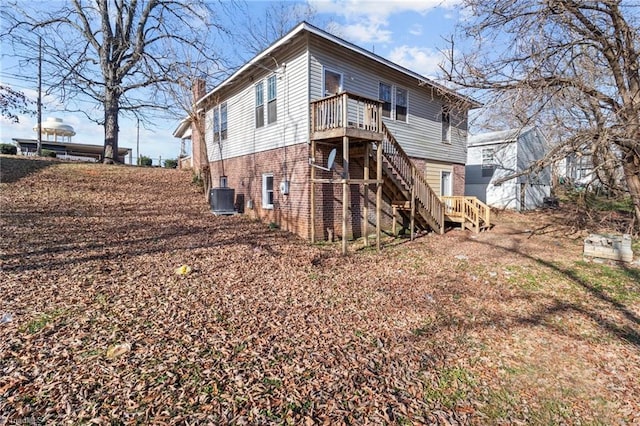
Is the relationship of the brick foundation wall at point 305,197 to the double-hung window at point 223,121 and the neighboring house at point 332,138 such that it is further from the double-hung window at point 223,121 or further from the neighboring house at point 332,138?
the double-hung window at point 223,121

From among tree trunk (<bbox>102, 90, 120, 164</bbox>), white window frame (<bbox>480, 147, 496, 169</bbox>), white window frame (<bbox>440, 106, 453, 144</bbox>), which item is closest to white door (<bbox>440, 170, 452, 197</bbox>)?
white window frame (<bbox>440, 106, 453, 144</bbox>)

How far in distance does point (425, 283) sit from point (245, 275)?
3695 mm

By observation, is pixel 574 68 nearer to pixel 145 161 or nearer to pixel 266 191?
pixel 266 191

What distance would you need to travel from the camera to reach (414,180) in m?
10.6

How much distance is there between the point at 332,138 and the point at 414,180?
340 cm

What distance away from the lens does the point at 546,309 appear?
558 centimetres

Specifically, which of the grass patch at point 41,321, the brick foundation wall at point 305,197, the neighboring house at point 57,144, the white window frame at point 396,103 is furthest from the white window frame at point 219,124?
the neighboring house at point 57,144

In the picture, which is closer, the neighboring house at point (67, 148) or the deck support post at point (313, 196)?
the deck support post at point (313, 196)

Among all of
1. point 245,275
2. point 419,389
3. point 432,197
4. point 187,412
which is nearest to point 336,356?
point 419,389

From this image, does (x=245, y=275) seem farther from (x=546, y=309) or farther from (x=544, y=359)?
(x=546, y=309)

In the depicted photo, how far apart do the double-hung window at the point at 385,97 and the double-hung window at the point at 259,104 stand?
13.9ft

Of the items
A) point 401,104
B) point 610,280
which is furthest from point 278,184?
point 610,280

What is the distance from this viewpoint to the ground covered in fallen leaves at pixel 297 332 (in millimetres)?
3047

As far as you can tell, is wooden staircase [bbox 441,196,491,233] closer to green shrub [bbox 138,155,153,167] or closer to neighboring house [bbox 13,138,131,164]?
neighboring house [bbox 13,138,131,164]
